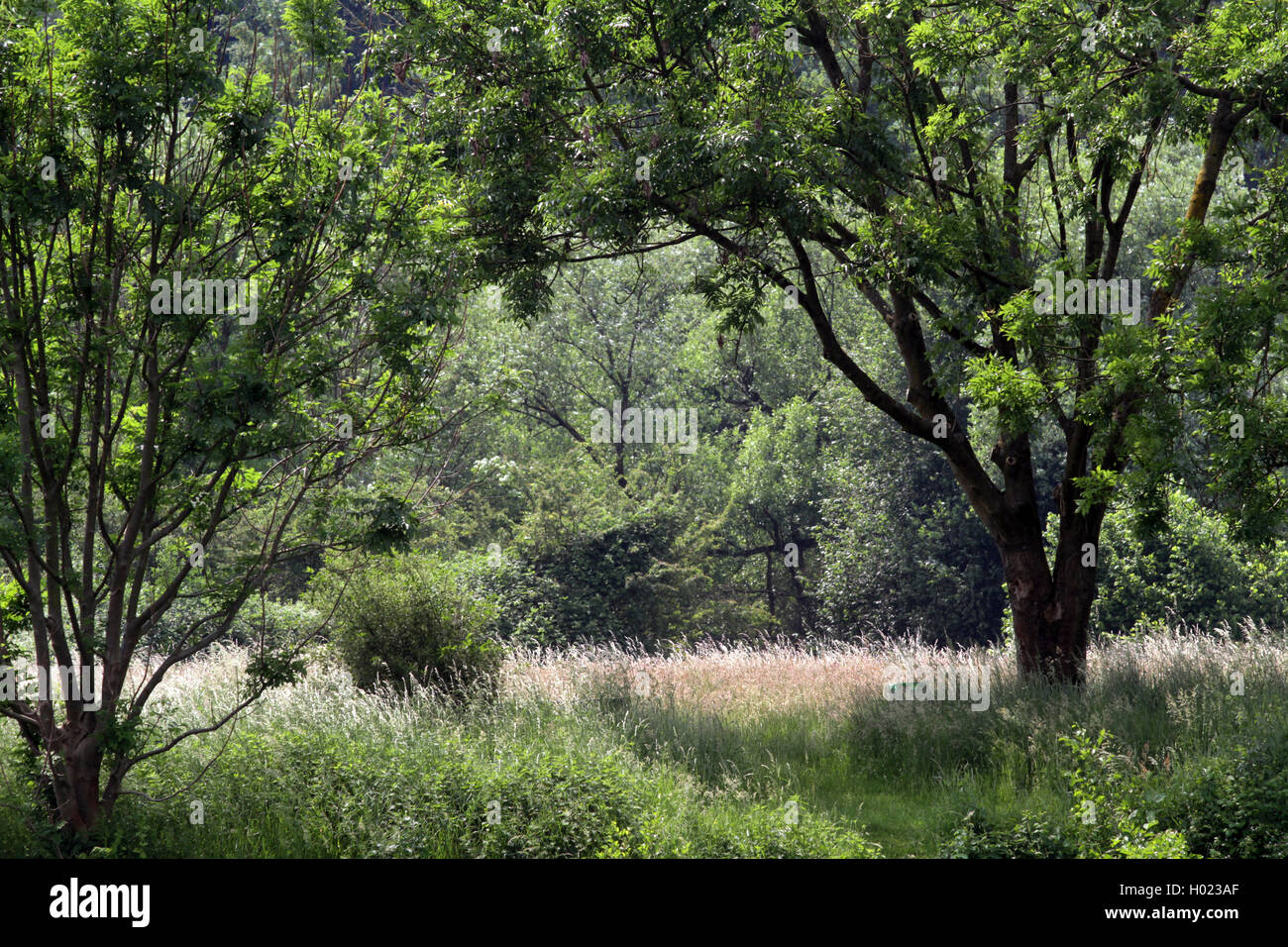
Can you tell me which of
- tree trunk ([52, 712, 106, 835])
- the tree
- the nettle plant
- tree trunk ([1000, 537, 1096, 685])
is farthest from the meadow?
the tree

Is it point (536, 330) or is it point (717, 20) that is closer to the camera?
point (717, 20)

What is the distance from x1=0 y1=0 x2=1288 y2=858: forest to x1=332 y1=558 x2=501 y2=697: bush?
0.05 meters

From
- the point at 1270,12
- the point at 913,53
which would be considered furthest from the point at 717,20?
the point at 1270,12

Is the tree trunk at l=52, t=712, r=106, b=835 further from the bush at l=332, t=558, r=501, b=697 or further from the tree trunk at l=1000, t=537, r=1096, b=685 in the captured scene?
the tree trunk at l=1000, t=537, r=1096, b=685

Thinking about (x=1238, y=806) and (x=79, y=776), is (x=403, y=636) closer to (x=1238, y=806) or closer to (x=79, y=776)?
(x=79, y=776)

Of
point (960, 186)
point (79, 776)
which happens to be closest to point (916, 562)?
point (960, 186)

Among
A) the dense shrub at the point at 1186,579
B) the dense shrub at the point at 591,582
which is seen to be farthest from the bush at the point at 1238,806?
the dense shrub at the point at 591,582

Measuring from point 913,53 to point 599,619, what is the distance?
42.8ft

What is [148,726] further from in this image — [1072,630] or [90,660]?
[1072,630]

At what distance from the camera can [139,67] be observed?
21.8ft

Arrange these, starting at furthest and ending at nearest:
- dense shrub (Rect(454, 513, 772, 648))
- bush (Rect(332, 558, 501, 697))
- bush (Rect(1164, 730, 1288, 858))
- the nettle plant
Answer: dense shrub (Rect(454, 513, 772, 648))
bush (Rect(332, 558, 501, 697))
bush (Rect(1164, 730, 1288, 858))
the nettle plant

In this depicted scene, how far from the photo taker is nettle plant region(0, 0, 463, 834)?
6.69m

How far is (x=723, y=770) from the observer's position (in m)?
9.89

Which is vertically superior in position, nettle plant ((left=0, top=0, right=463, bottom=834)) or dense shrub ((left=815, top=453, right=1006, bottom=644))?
nettle plant ((left=0, top=0, right=463, bottom=834))
